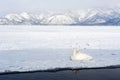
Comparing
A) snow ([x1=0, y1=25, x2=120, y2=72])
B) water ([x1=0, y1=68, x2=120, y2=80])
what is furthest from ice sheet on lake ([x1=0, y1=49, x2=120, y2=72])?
water ([x1=0, y1=68, x2=120, y2=80])

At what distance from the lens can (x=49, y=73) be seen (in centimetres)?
1312

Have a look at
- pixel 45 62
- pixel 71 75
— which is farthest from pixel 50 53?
pixel 71 75

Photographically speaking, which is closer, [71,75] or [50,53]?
[71,75]

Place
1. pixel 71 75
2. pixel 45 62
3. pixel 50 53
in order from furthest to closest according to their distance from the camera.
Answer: pixel 50 53, pixel 45 62, pixel 71 75

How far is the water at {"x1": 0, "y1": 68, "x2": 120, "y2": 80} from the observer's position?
39.1 feet

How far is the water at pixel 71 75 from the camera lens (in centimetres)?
1193

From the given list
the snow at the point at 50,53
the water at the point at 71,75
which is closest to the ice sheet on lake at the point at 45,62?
the snow at the point at 50,53

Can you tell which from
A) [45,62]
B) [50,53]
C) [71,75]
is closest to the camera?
[71,75]

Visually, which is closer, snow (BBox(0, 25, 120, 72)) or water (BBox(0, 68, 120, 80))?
water (BBox(0, 68, 120, 80))

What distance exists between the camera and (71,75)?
492 inches

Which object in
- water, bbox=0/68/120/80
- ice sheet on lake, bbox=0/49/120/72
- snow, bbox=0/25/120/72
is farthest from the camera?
snow, bbox=0/25/120/72

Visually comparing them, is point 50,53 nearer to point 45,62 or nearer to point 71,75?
point 45,62

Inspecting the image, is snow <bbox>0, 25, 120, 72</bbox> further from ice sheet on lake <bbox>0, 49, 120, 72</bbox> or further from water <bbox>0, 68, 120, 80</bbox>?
water <bbox>0, 68, 120, 80</bbox>

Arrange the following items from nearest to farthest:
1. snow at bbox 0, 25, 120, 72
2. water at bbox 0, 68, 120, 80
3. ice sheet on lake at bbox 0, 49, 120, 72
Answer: water at bbox 0, 68, 120, 80 < ice sheet on lake at bbox 0, 49, 120, 72 < snow at bbox 0, 25, 120, 72
